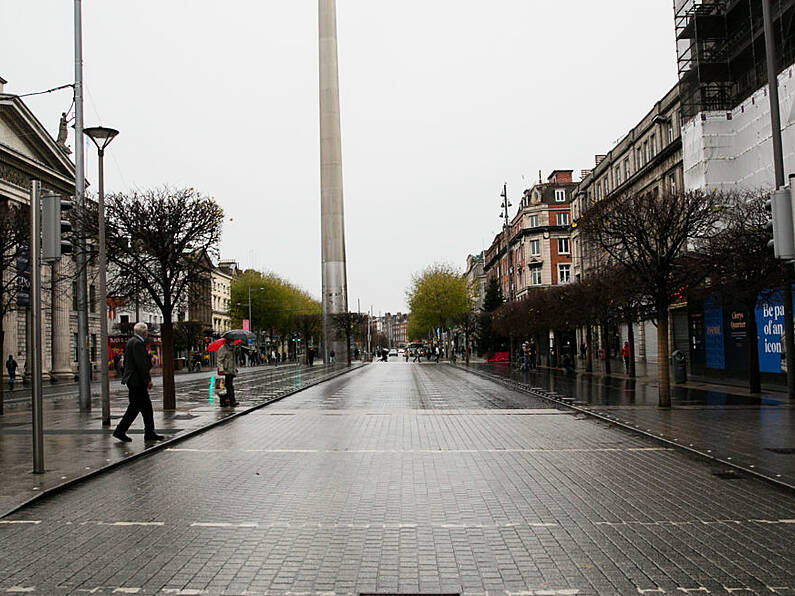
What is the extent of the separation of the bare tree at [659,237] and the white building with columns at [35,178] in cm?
3136

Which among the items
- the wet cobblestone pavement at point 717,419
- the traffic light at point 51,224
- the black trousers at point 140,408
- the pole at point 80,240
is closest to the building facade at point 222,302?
the pole at point 80,240

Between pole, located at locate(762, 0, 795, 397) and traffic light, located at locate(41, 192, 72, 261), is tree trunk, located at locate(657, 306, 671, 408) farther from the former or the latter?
traffic light, located at locate(41, 192, 72, 261)

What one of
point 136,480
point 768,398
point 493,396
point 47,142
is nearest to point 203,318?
point 47,142

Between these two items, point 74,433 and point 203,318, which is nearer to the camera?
point 74,433

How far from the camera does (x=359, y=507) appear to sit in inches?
A: 311

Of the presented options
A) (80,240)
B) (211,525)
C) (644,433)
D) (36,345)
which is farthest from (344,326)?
(211,525)

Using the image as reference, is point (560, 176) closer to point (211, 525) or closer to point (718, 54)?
point (718, 54)

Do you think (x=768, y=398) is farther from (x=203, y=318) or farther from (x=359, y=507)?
(x=203, y=318)

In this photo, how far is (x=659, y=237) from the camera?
20.6m

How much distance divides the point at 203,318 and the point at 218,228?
80.7 m

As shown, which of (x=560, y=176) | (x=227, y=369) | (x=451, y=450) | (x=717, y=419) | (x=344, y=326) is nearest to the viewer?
(x=451, y=450)

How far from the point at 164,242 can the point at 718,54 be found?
83.8 ft

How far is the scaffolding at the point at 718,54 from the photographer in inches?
1226

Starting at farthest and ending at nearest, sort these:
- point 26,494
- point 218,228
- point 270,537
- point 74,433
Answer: point 218,228 < point 74,433 < point 26,494 < point 270,537
